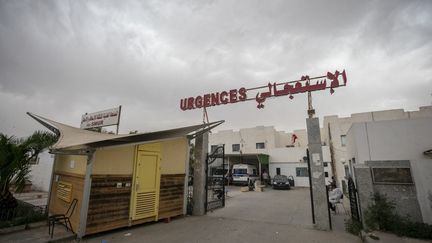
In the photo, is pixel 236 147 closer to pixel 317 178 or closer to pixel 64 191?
pixel 317 178

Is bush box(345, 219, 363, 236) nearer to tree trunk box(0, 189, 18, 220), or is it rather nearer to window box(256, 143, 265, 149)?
tree trunk box(0, 189, 18, 220)

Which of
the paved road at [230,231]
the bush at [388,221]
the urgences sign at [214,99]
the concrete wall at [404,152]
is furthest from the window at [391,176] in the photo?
the urgences sign at [214,99]

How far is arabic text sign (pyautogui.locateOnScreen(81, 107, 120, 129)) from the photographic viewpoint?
9555mm

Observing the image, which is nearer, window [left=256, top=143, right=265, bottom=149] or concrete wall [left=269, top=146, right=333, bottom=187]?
concrete wall [left=269, top=146, right=333, bottom=187]

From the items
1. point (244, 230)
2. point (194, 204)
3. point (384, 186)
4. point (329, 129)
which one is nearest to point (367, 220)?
point (384, 186)

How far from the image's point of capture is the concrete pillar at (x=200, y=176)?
844 cm

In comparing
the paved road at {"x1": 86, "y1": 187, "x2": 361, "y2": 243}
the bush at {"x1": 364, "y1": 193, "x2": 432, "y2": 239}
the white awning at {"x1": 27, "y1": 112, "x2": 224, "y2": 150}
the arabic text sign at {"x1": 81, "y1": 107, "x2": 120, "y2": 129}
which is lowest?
the paved road at {"x1": 86, "y1": 187, "x2": 361, "y2": 243}

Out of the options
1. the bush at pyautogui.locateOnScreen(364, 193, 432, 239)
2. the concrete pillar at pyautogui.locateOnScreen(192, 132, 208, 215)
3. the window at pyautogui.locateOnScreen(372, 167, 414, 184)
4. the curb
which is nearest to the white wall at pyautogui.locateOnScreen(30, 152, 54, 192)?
the curb

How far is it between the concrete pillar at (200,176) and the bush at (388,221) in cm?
543

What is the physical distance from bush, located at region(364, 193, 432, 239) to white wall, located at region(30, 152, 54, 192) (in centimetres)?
1647

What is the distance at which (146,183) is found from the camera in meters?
6.91

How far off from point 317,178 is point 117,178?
20.3 ft

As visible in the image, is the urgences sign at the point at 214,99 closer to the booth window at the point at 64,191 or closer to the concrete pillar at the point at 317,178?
the concrete pillar at the point at 317,178

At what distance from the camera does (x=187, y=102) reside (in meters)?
10.2
